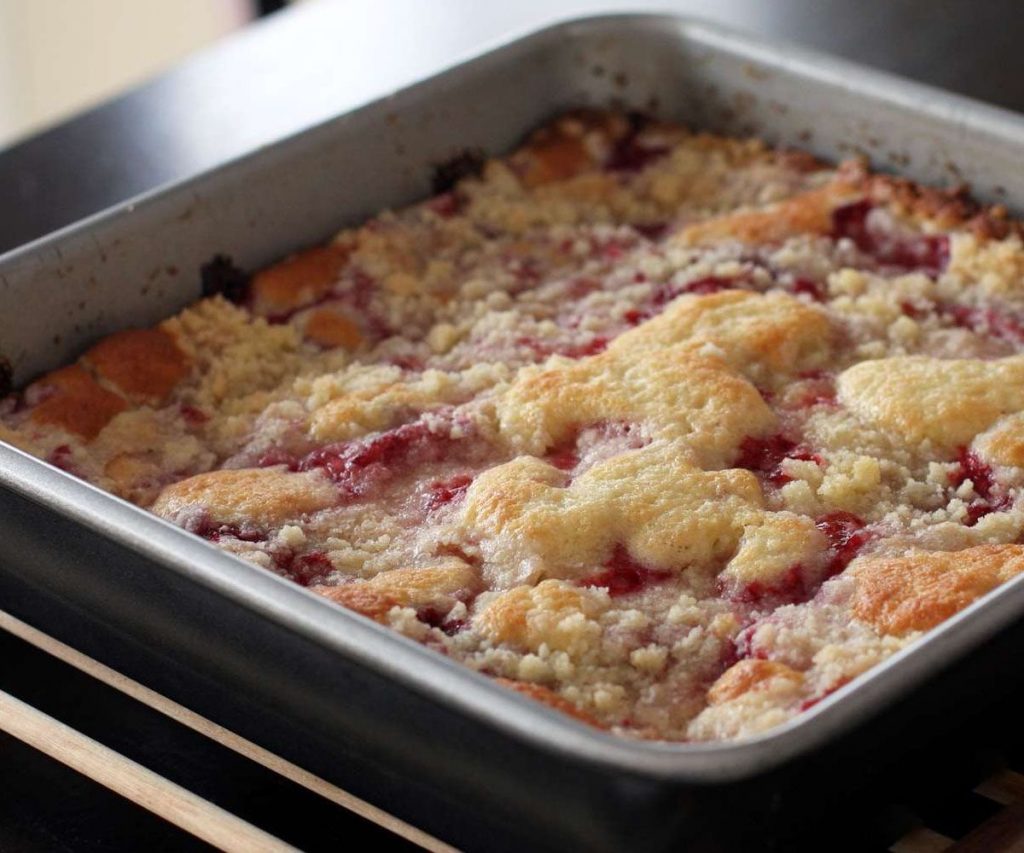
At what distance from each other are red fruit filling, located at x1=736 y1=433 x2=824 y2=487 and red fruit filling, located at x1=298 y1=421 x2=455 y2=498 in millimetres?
283

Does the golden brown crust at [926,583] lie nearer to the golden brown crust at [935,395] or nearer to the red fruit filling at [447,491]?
the golden brown crust at [935,395]

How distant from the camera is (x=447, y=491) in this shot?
1.68 m

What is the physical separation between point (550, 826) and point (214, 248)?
1.01 m

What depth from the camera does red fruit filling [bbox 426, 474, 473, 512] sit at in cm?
167

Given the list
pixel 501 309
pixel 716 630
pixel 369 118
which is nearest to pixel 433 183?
pixel 369 118

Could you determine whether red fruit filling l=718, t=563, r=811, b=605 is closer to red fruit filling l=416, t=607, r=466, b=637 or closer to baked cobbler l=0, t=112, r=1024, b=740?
baked cobbler l=0, t=112, r=1024, b=740

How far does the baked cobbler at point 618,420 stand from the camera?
1476 millimetres

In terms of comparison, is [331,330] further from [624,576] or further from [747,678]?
[747,678]

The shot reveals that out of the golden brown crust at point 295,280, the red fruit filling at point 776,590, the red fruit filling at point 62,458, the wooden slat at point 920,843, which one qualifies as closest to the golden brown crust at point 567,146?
the golden brown crust at point 295,280

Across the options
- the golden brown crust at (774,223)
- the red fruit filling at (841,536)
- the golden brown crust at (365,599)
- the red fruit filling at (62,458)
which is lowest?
the red fruit filling at (841,536)

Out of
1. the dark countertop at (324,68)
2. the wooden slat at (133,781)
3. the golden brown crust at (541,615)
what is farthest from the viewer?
the dark countertop at (324,68)

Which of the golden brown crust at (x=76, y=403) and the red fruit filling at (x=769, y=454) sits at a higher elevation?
the golden brown crust at (x=76, y=403)

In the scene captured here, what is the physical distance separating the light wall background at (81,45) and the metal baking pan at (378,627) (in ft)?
8.81

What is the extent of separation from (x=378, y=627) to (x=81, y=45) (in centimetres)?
386
